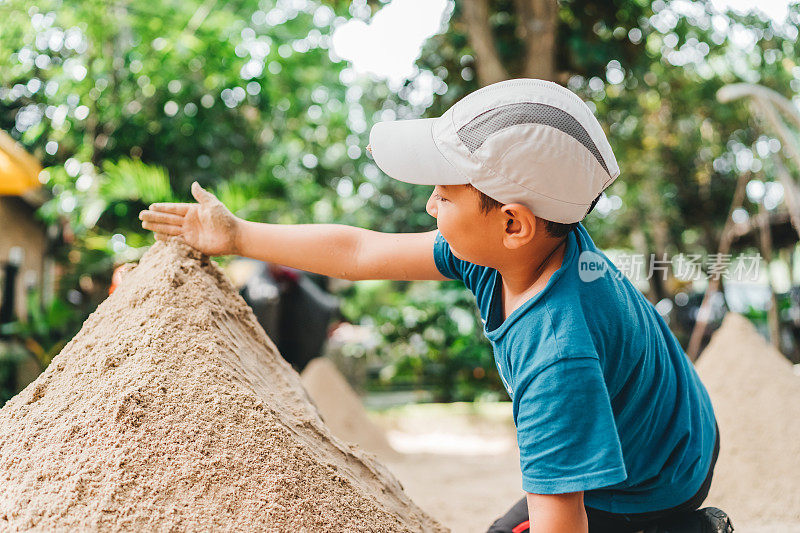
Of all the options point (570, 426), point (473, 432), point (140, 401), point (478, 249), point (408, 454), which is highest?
point (478, 249)

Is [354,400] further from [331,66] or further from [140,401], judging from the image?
[331,66]

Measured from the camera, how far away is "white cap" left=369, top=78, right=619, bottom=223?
1.07 m

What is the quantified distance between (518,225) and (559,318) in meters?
0.17

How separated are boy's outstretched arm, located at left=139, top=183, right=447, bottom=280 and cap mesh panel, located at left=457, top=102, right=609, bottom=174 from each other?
513mm

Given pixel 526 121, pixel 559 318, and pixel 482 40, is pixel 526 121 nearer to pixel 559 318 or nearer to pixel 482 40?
pixel 559 318

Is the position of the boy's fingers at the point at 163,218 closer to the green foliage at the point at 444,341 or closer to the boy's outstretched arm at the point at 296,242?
the boy's outstretched arm at the point at 296,242

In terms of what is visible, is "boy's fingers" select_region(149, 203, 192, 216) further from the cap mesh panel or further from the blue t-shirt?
the cap mesh panel

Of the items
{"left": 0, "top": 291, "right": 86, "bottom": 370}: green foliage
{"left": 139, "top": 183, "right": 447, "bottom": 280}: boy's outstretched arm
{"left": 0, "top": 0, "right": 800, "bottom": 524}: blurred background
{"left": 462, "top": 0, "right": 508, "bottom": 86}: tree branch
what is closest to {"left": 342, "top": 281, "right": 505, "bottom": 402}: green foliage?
{"left": 0, "top": 0, "right": 800, "bottom": 524}: blurred background

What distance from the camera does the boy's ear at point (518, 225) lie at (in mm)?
1123

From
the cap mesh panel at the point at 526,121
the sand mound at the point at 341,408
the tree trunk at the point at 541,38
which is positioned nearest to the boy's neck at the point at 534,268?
the cap mesh panel at the point at 526,121

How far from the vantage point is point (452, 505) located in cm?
339

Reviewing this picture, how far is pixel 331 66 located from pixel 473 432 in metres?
6.23

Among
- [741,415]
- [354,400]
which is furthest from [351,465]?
[354,400]

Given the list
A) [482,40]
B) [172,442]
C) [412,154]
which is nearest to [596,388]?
[412,154]
